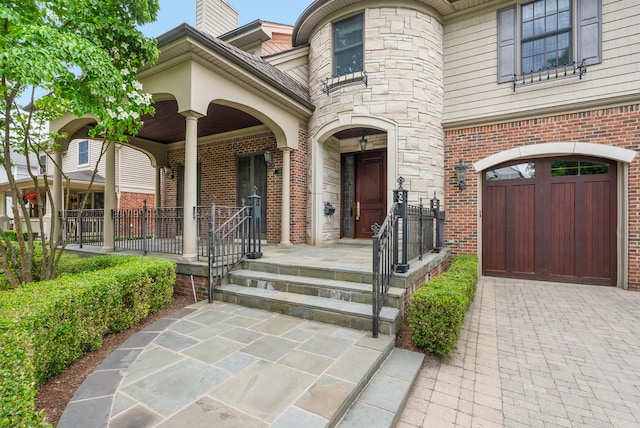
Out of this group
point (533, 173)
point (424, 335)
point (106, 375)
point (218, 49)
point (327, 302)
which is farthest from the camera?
point (533, 173)

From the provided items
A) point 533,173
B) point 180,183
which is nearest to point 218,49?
point 180,183

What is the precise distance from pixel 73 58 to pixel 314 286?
340cm

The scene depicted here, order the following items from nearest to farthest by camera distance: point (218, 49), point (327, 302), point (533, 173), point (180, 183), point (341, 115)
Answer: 1. point (327, 302)
2. point (218, 49)
3. point (533, 173)
4. point (341, 115)
5. point (180, 183)

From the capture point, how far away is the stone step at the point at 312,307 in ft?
10.2

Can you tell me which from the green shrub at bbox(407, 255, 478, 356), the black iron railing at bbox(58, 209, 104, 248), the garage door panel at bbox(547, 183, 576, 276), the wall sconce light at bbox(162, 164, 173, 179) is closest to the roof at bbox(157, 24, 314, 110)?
the black iron railing at bbox(58, 209, 104, 248)

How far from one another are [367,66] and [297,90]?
1657mm

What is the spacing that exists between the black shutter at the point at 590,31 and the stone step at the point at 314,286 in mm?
6011

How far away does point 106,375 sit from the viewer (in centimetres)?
229

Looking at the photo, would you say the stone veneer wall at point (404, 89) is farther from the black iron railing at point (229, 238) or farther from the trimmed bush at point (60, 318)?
the trimmed bush at point (60, 318)

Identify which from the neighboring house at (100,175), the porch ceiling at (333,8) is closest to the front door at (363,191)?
the porch ceiling at (333,8)

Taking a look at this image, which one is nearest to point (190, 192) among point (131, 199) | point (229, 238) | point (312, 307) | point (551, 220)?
point (229, 238)

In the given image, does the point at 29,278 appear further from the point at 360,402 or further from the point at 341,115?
the point at 341,115

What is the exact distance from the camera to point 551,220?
6109 millimetres

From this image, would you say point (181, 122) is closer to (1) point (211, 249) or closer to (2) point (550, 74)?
(1) point (211, 249)
